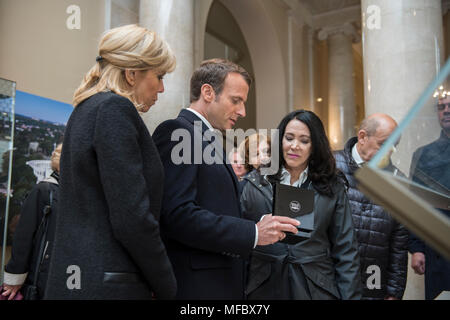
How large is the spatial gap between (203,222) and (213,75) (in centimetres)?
90

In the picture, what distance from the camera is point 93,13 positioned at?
17.6 feet

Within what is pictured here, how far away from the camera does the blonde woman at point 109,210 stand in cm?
139

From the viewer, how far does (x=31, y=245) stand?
318 centimetres

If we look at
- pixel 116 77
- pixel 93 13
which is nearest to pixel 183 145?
pixel 116 77

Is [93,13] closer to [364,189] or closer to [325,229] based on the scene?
[325,229]

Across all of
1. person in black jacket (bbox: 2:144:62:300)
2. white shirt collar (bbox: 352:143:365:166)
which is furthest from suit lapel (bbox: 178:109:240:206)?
person in black jacket (bbox: 2:144:62:300)

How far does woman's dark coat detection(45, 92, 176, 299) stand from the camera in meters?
1.39

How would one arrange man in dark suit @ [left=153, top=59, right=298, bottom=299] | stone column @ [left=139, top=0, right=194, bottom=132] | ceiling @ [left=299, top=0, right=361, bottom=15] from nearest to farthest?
man in dark suit @ [left=153, top=59, right=298, bottom=299] < stone column @ [left=139, top=0, right=194, bottom=132] < ceiling @ [left=299, top=0, right=361, bottom=15]

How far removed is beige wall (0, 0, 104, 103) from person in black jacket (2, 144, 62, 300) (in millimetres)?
1906

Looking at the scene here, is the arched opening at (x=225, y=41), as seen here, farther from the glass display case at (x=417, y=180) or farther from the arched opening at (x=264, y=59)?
the glass display case at (x=417, y=180)

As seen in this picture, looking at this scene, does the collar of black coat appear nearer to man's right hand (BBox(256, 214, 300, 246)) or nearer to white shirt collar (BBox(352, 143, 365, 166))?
man's right hand (BBox(256, 214, 300, 246))

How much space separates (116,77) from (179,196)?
58cm

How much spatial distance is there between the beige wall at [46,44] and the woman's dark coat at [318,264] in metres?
3.71

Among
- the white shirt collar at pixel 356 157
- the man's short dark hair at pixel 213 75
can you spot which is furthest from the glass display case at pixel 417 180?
the white shirt collar at pixel 356 157
